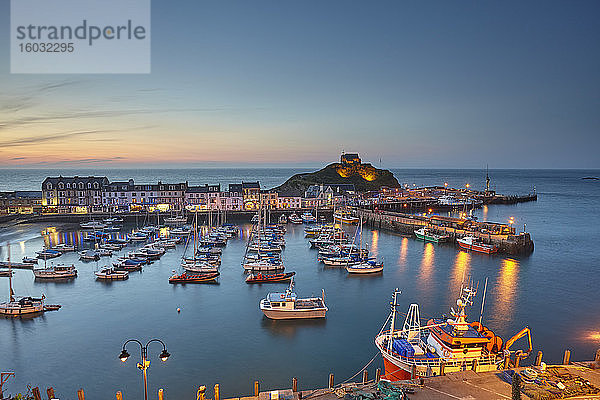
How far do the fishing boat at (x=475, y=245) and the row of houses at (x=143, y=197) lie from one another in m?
37.0

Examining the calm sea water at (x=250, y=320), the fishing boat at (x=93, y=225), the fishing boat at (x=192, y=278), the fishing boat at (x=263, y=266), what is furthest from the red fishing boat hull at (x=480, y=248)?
the fishing boat at (x=93, y=225)

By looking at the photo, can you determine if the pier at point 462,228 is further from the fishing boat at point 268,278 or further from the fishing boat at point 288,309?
the fishing boat at point 288,309

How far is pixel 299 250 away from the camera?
4894 centimetres

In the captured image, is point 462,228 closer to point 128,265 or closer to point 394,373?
point 128,265

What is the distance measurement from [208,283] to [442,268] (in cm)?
2233

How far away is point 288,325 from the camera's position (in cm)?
2636

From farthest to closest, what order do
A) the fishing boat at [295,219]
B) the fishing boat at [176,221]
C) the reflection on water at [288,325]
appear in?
the fishing boat at [295,219] < the fishing boat at [176,221] < the reflection on water at [288,325]

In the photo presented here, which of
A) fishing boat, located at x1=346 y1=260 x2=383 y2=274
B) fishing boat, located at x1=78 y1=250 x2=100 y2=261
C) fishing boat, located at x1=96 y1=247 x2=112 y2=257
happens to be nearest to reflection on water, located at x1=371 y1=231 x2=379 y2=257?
fishing boat, located at x1=346 y1=260 x2=383 y2=274

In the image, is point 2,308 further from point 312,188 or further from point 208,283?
point 312,188

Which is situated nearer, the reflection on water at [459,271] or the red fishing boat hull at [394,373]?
the red fishing boat hull at [394,373]

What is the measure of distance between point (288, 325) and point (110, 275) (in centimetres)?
1823

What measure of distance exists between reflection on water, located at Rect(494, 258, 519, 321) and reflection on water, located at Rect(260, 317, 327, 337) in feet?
40.7

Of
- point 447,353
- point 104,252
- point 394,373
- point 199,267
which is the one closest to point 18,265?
point 104,252

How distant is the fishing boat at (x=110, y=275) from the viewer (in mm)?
35875
